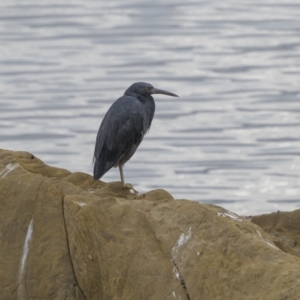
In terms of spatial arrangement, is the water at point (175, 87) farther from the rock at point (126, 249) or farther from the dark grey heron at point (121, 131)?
the rock at point (126, 249)

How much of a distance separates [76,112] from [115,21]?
428 inches

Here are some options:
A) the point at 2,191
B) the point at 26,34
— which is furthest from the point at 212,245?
the point at 26,34

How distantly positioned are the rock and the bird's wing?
2204 mm

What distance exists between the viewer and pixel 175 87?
74.4 ft

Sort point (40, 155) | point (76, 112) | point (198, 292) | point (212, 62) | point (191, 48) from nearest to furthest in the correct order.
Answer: point (198, 292) < point (40, 155) < point (76, 112) < point (212, 62) < point (191, 48)

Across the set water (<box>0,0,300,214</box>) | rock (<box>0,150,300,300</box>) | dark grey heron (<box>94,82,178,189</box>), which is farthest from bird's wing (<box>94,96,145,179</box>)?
water (<box>0,0,300,214</box>)

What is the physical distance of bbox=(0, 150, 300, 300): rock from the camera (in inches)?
265

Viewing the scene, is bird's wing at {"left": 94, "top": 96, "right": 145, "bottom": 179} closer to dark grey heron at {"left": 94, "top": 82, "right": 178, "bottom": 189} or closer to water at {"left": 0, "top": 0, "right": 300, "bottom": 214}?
dark grey heron at {"left": 94, "top": 82, "right": 178, "bottom": 189}

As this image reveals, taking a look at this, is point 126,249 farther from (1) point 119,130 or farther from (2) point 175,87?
(2) point 175,87

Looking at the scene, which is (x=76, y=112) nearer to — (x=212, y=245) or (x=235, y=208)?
(x=235, y=208)

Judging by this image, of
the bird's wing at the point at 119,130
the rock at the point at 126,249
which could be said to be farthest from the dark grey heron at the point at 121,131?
the rock at the point at 126,249

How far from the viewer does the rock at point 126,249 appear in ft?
22.1

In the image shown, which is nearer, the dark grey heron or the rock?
the rock

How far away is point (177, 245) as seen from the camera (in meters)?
7.04
